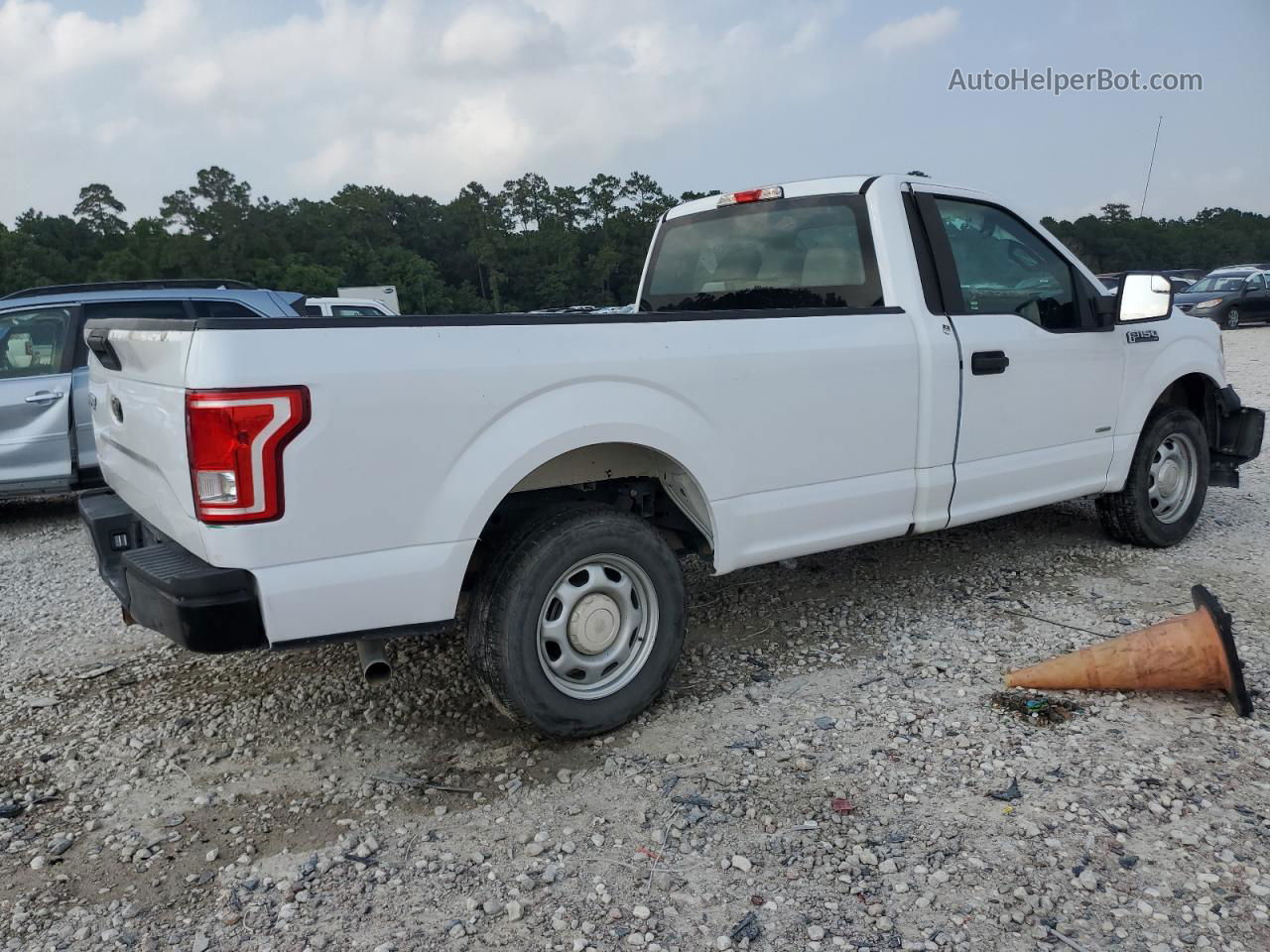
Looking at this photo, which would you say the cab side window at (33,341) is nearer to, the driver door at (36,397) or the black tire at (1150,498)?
the driver door at (36,397)

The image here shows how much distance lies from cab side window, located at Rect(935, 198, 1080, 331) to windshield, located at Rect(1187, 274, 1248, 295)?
919 inches

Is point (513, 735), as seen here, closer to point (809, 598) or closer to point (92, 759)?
point (92, 759)

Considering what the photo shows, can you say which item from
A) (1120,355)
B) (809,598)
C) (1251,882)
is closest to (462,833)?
(1251,882)

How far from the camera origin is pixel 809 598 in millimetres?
4824

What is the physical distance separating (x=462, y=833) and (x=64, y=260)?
69859mm

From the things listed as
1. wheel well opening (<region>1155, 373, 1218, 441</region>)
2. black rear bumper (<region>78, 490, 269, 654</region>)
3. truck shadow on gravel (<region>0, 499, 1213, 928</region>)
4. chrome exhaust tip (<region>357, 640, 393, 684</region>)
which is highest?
wheel well opening (<region>1155, 373, 1218, 441</region>)

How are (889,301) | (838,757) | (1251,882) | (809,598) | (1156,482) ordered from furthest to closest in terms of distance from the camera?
(1156,482) → (809,598) → (889,301) → (838,757) → (1251,882)

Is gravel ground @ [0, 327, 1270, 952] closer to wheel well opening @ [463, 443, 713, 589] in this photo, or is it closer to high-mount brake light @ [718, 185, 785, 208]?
wheel well opening @ [463, 443, 713, 589]

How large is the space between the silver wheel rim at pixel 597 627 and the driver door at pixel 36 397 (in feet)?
18.4

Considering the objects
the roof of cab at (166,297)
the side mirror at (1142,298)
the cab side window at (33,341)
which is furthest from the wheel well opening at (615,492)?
the cab side window at (33,341)

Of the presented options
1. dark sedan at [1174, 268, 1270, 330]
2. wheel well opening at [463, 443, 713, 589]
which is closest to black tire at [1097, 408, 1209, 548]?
wheel well opening at [463, 443, 713, 589]

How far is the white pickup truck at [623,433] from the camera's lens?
8.75 ft

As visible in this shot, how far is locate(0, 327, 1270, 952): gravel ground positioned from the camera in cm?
244

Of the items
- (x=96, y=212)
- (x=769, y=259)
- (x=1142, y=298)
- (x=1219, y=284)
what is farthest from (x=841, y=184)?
(x=96, y=212)
